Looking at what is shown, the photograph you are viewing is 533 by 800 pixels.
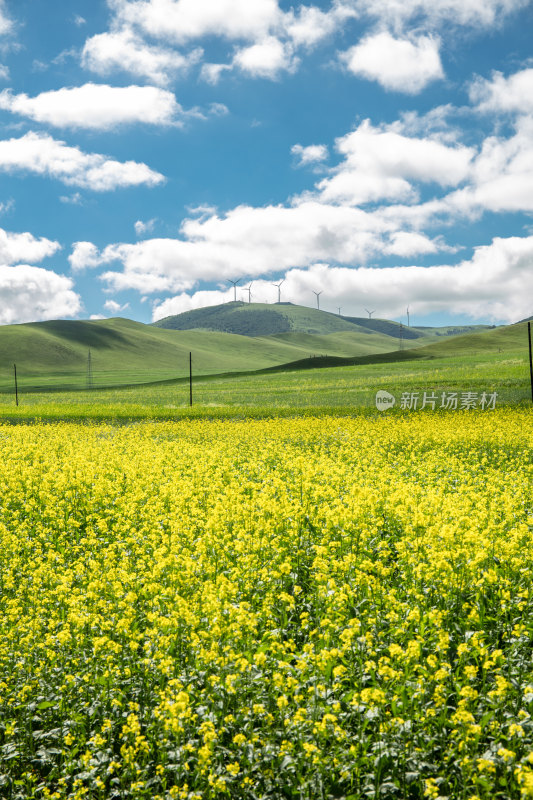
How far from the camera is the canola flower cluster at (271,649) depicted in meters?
5.72

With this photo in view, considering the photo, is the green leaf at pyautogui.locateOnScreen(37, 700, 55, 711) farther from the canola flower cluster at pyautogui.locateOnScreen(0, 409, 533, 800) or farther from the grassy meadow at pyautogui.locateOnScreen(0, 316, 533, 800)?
the canola flower cluster at pyautogui.locateOnScreen(0, 409, 533, 800)

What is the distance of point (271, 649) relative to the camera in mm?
7355

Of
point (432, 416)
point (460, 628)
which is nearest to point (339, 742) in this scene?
point (460, 628)

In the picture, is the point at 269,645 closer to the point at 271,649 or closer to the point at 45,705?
the point at 271,649

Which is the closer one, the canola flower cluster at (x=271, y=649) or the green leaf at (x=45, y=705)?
the canola flower cluster at (x=271, y=649)

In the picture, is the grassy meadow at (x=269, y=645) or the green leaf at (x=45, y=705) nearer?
the grassy meadow at (x=269, y=645)

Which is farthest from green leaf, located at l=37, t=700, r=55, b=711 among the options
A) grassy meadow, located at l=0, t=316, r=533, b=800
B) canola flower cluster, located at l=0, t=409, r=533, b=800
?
canola flower cluster, located at l=0, t=409, r=533, b=800

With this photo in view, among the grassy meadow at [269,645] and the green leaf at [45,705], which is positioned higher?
the grassy meadow at [269,645]

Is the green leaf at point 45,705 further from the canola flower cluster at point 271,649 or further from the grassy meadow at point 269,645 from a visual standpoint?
the canola flower cluster at point 271,649

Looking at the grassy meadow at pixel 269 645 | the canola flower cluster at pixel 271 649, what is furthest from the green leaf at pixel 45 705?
the canola flower cluster at pixel 271 649

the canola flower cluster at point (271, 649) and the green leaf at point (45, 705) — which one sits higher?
the canola flower cluster at point (271, 649)

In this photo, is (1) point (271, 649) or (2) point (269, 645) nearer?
(1) point (271, 649)

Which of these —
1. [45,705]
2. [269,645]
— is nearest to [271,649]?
[269,645]

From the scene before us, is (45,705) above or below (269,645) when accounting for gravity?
below
